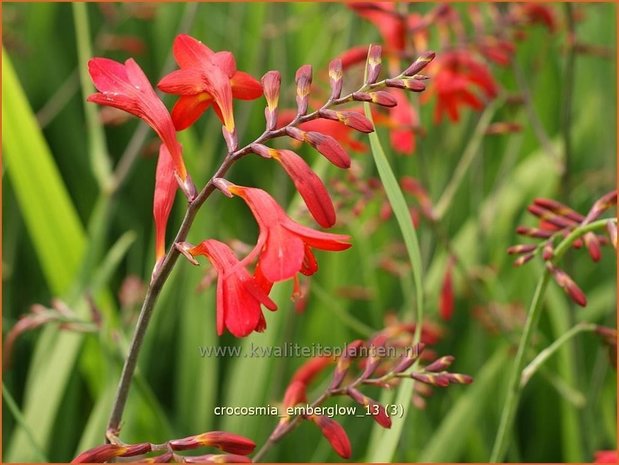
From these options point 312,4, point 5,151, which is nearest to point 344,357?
point 5,151

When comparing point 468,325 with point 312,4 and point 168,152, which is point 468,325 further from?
point 168,152

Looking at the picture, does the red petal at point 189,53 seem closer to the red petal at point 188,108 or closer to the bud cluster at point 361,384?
the red petal at point 188,108

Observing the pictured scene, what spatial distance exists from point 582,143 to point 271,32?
1.16 metres

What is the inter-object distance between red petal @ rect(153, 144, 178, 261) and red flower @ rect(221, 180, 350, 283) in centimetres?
9

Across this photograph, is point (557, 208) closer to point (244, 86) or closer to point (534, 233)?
point (534, 233)

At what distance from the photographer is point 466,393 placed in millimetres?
1736

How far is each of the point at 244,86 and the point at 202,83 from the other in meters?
0.05

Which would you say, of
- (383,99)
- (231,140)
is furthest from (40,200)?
(383,99)

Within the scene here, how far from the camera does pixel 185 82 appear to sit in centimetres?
80

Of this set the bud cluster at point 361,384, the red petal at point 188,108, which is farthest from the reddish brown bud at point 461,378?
the red petal at point 188,108

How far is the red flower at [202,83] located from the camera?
800mm

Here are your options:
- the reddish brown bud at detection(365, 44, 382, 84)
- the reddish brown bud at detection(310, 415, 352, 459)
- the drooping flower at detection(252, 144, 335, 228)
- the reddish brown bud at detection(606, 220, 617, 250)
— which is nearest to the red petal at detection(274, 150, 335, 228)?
the drooping flower at detection(252, 144, 335, 228)


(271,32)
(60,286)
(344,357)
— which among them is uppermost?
(271,32)

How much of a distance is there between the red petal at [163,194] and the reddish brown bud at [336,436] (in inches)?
8.3
